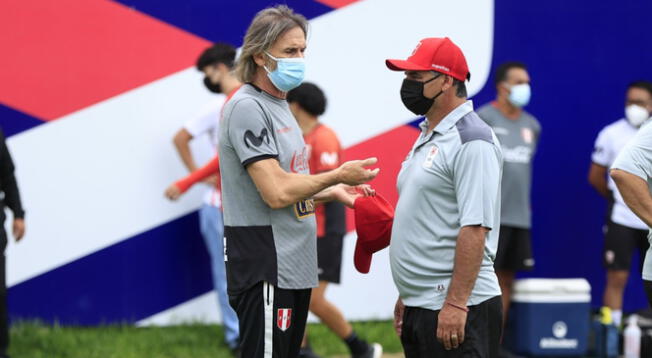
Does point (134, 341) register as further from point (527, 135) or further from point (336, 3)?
point (527, 135)

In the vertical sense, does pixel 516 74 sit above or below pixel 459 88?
above

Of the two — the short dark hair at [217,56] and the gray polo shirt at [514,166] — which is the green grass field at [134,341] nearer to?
the gray polo shirt at [514,166]

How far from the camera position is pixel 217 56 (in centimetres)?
652

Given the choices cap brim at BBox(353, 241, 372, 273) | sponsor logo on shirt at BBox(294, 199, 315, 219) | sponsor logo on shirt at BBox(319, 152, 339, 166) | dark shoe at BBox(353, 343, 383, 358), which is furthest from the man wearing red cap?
dark shoe at BBox(353, 343, 383, 358)

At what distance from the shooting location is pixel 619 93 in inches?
305

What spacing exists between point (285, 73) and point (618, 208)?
4205mm

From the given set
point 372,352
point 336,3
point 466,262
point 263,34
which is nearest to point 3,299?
point 372,352

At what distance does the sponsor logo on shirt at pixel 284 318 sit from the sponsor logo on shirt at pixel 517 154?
140 inches

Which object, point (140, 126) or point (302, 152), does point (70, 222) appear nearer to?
point (140, 126)

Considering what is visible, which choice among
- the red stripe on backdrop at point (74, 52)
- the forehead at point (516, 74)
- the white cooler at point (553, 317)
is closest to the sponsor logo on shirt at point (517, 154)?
the forehead at point (516, 74)

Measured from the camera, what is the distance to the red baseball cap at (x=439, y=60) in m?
3.75

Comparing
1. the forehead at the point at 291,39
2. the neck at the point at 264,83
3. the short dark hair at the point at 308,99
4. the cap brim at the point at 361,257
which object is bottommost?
the cap brim at the point at 361,257

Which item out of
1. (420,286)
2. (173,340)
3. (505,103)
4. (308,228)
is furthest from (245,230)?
(505,103)

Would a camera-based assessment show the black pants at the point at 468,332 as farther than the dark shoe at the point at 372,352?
No
